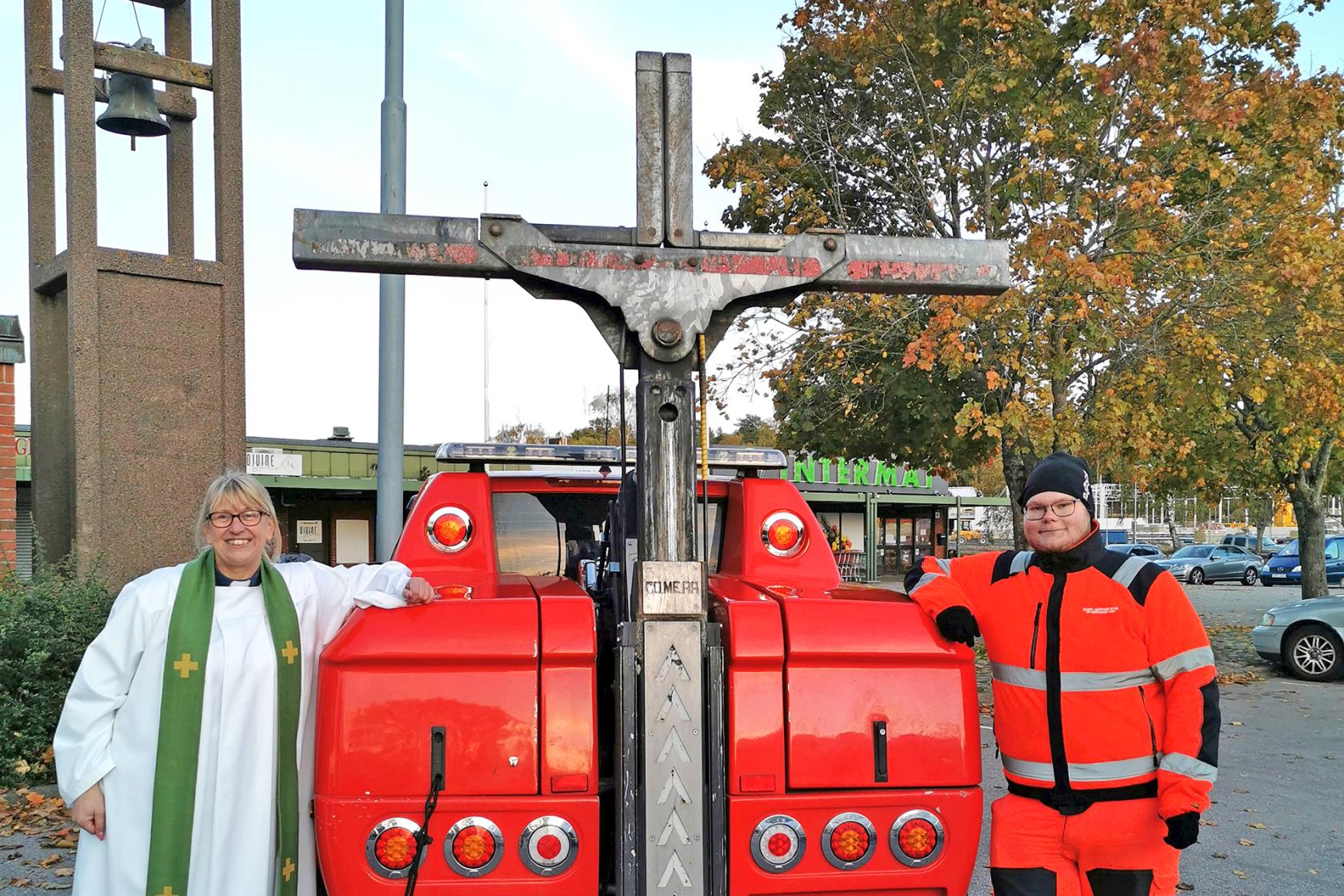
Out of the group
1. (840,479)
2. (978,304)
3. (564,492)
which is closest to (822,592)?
(564,492)

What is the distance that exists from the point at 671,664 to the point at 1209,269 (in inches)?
421

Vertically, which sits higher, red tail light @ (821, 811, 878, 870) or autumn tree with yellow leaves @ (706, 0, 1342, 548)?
autumn tree with yellow leaves @ (706, 0, 1342, 548)

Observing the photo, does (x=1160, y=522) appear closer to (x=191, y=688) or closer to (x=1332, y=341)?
(x=1332, y=341)

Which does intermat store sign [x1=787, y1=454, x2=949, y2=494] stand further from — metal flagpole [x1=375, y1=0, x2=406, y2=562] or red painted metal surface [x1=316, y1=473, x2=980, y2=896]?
red painted metal surface [x1=316, y1=473, x2=980, y2=896]

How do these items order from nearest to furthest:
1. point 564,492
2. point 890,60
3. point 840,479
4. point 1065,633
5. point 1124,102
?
point 1065,633
point 564,492
point 1124,102
point 890,60
point 840,479

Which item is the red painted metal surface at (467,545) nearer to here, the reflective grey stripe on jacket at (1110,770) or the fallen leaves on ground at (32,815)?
the reflective grey stripe on jacket at (1110,770)

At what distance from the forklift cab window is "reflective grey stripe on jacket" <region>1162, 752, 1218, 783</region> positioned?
2.47 meters

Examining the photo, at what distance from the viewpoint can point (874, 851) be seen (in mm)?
3053

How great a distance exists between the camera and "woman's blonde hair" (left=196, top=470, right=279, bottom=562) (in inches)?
133

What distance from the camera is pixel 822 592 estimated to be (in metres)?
3.51

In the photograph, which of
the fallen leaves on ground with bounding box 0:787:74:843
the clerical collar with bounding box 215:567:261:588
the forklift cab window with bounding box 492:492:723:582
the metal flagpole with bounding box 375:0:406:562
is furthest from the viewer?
the metal flagpole with bounding box 375:0:406:562

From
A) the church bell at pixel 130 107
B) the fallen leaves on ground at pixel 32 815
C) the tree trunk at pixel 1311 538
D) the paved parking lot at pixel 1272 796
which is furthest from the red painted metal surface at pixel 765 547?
the tree trunk at pixel 1311 538

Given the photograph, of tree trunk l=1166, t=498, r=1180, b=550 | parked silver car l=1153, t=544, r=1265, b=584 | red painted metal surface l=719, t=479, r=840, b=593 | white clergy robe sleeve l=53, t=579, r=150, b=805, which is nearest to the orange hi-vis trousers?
red painted metal surface l=719, t=479, r=840, b=593

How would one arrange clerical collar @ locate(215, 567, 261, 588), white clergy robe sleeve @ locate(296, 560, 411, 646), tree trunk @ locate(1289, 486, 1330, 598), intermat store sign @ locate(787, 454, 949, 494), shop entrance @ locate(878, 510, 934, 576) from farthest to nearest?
1. shop entrance @ locate(878, 510, 934, 576)
2. intermat store sign @ locate(787, 454, 949, 494)
3. tree trunk @ locate(1289, 486, 1330, 598)
4. clerical collar @ locate(215, 567, 261, 588)
5. white clergy robe sleeve @ locate(296, 560, 411, 646)
